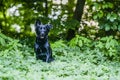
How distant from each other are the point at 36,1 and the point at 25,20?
80cm

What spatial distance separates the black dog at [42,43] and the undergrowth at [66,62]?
146 mm

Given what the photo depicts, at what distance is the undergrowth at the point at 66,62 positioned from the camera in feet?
19.5

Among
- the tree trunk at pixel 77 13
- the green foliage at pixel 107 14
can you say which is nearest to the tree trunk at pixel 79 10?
the tree trunk at pixel 77 13

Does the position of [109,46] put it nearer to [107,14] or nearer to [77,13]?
[107,14]

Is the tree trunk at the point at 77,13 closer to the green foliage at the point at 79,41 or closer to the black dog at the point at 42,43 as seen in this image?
the green foliage at the point at 79,41

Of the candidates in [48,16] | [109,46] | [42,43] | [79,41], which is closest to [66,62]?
[42,43]

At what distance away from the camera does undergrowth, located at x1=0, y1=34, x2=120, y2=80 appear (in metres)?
5.95

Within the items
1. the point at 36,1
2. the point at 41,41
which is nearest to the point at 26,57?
the point at 41,41

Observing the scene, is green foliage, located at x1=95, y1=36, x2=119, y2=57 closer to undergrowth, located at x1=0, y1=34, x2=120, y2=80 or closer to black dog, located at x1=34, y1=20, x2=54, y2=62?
undergrowth, located at x1=0, y1=34, x2=120, y2=80

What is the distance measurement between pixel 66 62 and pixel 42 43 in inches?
24.7

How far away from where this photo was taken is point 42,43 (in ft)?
23.8

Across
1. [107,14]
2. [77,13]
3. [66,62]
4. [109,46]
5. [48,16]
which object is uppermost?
[107,14]

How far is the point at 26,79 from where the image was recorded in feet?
18.1

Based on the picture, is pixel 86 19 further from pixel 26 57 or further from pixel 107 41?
pixel 26 57
